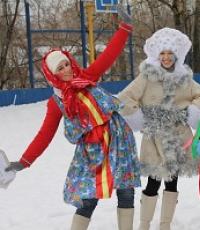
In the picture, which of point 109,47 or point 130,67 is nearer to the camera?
point 109,47

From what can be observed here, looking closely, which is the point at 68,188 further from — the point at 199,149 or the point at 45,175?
the point at 45,175

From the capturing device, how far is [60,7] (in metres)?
14.3

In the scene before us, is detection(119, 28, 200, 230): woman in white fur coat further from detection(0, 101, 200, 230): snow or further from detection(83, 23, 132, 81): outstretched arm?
detection(0, 101, 200, 230): snow

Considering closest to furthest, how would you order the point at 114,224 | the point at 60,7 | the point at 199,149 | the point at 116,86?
the point at 199,149
the point at 114,224
the point at 116,86
the point at 60,7

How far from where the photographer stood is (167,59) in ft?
10.3

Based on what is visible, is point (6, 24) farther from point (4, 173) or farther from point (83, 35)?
point (4, 173)

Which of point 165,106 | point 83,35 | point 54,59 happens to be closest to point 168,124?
point 165,106

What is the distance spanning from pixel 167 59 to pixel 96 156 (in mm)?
770

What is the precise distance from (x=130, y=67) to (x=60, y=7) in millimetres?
2906

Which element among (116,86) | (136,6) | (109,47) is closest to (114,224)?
(109,47)

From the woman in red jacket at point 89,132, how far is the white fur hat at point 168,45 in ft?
0.88

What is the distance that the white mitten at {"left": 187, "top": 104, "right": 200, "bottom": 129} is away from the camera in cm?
314

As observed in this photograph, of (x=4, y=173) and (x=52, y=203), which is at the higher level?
(x=4, y=173)

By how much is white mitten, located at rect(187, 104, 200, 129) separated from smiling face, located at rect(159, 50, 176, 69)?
288 mm
